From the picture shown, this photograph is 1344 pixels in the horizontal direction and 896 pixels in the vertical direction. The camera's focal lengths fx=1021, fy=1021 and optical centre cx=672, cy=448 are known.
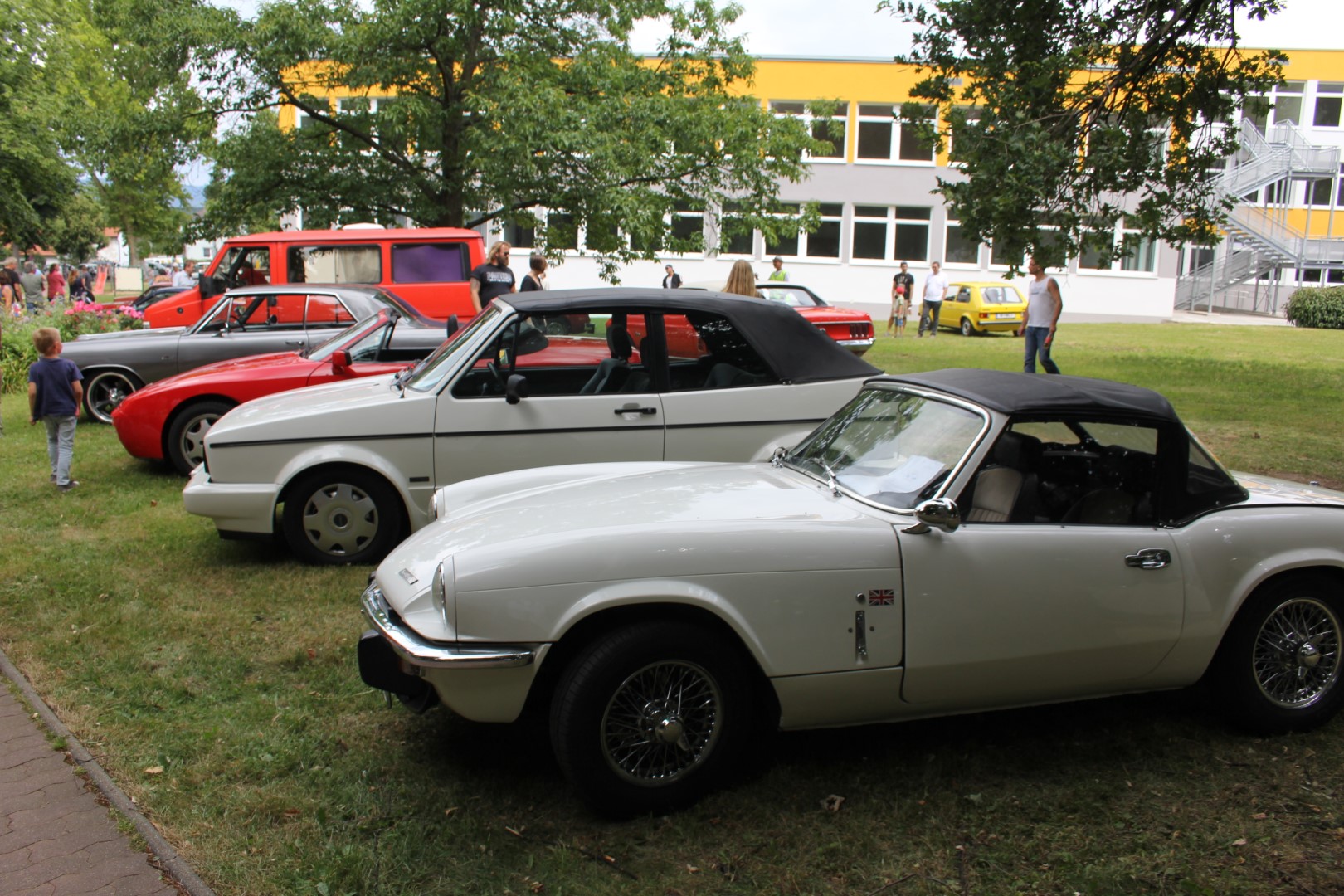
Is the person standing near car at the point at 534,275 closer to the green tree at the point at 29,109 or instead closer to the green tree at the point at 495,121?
the green tree at the point at 495,121

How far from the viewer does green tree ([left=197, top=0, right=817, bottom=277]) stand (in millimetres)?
16156

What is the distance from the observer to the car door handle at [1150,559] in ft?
12.5

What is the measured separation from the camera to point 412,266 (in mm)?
14180

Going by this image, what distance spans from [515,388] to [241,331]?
575 centimetres

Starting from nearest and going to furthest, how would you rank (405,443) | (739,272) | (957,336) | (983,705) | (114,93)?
1. (983,705)
2. (405,443)
3. (739,272)
4. (957,336)
5. (114,93)

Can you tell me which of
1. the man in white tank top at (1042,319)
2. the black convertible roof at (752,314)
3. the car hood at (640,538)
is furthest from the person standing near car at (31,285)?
the car hood at (640,538)

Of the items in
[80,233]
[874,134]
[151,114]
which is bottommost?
[80,233]

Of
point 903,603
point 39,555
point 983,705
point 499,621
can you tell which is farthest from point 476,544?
point 39,555

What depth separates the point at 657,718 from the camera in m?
3.43

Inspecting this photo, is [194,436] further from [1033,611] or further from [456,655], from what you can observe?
[1033,611]

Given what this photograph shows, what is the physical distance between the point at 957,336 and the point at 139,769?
24356 millimetres

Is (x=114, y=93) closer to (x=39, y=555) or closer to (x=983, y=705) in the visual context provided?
(x=39, y=555)

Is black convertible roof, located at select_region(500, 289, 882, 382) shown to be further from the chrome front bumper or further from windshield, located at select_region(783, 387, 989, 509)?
the chrome front bumper

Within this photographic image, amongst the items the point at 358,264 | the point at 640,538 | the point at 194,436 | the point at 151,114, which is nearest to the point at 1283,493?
the point at 640,538
